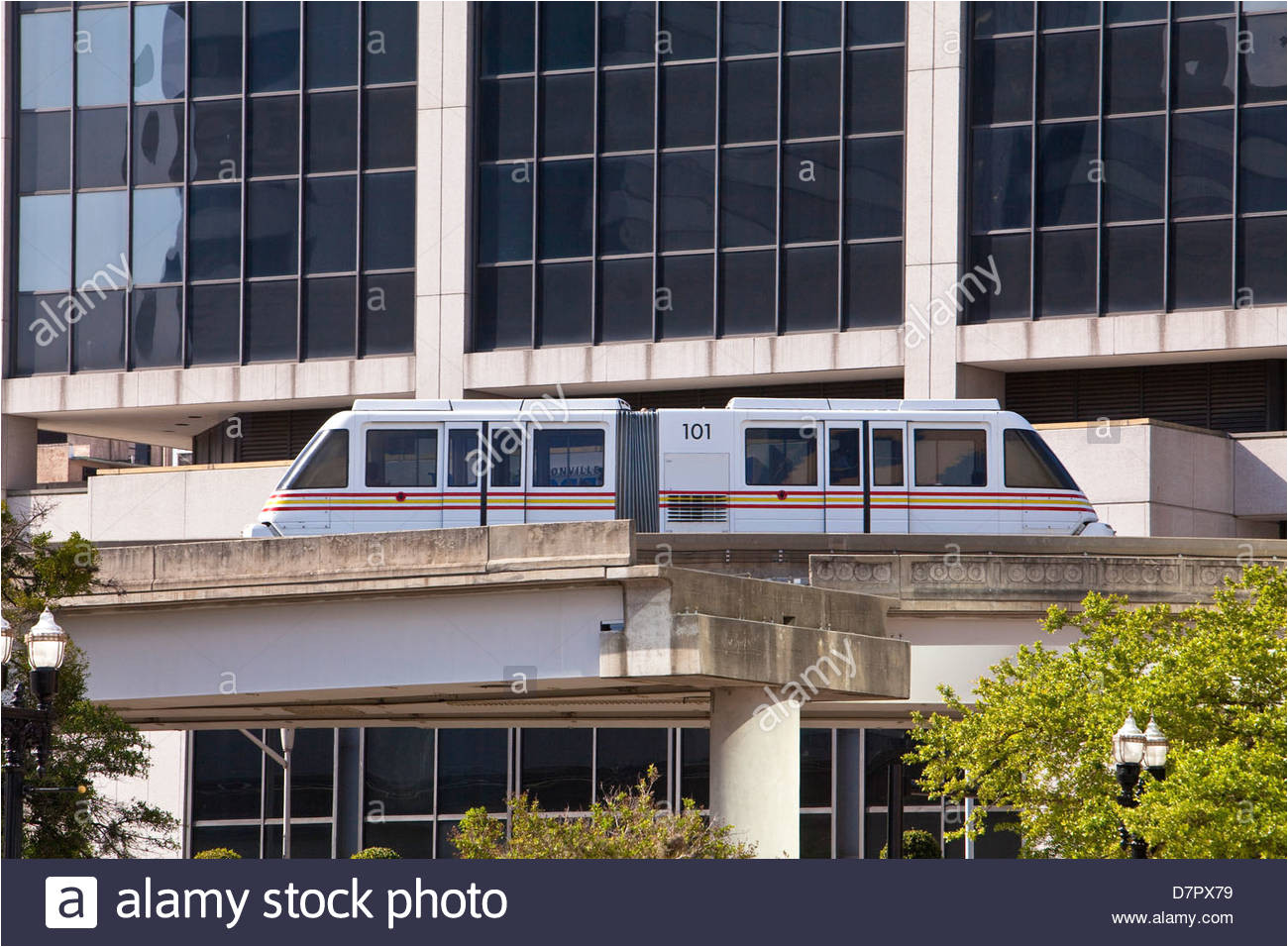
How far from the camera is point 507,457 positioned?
32.4m

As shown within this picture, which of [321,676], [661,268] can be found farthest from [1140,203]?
[321,676]

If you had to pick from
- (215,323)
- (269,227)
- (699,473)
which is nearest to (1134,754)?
(699,473)

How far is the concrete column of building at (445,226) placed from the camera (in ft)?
166

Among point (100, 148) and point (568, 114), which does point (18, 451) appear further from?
point (568, 114)

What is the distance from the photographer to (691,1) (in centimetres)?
4909

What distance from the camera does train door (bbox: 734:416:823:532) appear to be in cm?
3250

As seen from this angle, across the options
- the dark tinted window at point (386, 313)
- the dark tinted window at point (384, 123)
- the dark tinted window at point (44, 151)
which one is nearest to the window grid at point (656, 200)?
the dark tinted window at point (386, 313)

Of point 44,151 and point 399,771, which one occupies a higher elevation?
point 44,151

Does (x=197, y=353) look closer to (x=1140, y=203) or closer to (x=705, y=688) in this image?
(x=1140, y=203)

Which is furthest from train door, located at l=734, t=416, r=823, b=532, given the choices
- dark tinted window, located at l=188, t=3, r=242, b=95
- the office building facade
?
dark tinted window, located at l=188, t=3, r=242, b=95

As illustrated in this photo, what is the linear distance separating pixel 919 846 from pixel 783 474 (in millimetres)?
14458

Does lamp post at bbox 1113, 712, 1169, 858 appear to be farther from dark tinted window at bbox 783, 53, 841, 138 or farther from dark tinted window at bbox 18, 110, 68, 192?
dark tinted window at bbox 18, 110, 68, 192

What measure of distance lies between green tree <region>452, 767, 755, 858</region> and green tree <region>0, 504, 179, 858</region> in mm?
4385

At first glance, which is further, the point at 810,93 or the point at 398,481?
the point at 810,93
